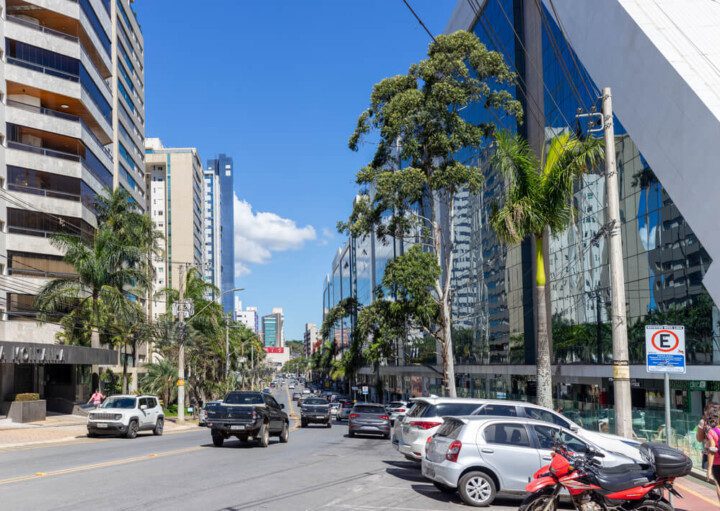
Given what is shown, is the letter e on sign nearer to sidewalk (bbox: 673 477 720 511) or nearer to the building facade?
sidewalk (bbox: 673 477 720 511)

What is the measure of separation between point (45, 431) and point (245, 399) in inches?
517

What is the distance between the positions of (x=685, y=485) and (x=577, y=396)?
110ft

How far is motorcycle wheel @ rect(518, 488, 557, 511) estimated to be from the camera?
10086 millimetres

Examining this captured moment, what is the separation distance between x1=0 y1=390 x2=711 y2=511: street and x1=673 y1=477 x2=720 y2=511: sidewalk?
0.13m

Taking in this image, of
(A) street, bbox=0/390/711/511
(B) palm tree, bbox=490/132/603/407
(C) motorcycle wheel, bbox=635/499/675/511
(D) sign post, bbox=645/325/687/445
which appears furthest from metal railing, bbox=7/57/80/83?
(C) motorcycle wheel, bbox=635/499/675/511

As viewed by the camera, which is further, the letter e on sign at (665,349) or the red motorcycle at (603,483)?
the letter e on sign at (665,349)

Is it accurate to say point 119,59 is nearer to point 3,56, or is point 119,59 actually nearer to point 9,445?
point 3,56

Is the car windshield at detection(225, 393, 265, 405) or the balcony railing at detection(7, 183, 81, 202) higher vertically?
the balcony railing at detection(7, 183, 81, 202)

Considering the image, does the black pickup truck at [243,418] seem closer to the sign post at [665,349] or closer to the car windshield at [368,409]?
the car windshield at [368,409]

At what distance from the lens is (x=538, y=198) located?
2342cm

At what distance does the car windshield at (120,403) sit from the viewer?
31.1 meters

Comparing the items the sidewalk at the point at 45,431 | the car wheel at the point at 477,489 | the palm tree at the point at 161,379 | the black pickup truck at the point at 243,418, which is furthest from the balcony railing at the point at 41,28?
the car wheel at the point at 477,489

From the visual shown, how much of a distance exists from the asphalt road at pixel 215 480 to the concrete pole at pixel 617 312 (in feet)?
12.2

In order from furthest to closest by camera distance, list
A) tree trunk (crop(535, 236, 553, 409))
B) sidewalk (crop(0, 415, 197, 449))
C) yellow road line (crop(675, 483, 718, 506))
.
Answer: sidewalk (crop(0, 415, 197, 449)) → tree trunk (crop(535, 236, 553, 409)) → yellow road line (crop(675, 483, 718, 506))
